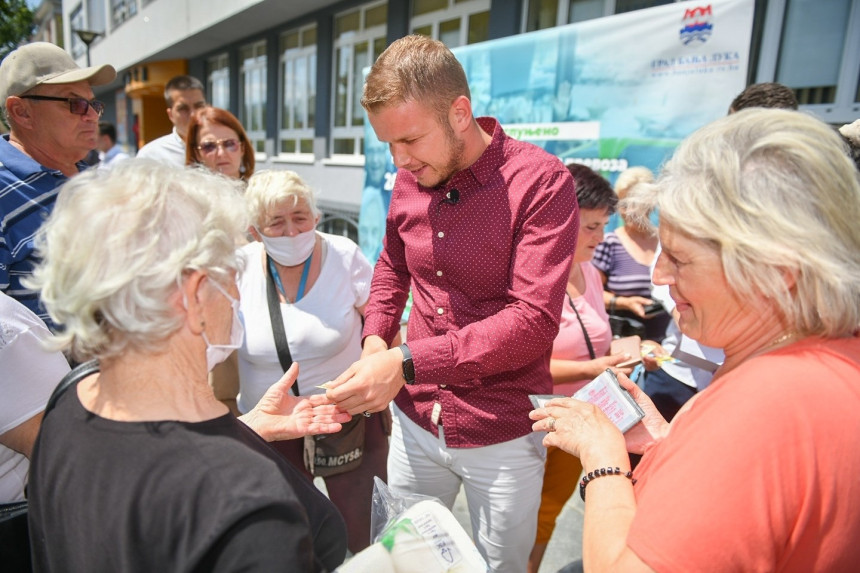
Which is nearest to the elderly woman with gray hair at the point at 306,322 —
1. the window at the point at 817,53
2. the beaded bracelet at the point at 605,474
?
the beaded bracelet at the point at 605,474

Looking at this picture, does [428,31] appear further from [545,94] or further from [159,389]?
[159,389]

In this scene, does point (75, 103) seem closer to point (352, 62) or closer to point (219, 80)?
point (352, 62)

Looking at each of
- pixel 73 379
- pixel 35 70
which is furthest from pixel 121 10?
pixel 73 379

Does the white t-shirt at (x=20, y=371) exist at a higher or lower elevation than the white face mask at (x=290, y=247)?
lower

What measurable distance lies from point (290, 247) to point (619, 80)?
9.59ft

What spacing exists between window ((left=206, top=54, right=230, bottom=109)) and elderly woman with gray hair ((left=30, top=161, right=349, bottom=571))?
15.3m

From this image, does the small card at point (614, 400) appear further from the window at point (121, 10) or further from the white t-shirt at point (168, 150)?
the window at point (121, 10)

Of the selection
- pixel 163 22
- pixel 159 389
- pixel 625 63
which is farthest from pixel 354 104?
pixel 159 389

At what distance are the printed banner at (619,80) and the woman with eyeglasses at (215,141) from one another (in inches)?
97.8

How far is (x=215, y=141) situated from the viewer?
11.0 ft

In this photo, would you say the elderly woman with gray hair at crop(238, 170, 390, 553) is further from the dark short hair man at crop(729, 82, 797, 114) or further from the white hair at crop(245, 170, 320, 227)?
the dark short hair man at crop(729, 82, 797, 114)

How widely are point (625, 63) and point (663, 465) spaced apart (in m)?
3.72

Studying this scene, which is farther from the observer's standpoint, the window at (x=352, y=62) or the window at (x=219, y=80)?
the window at (x=219, y=80)

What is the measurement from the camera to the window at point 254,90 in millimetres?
13031
